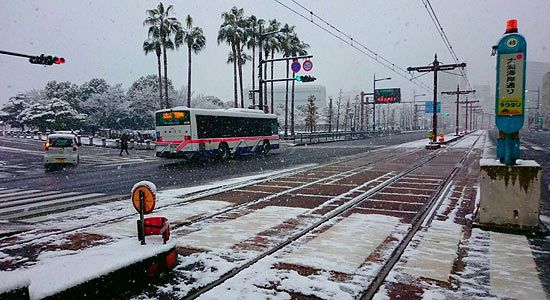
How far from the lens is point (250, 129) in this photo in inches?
1033

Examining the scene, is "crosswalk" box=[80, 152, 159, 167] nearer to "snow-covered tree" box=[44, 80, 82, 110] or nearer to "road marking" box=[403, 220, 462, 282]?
"road marking" box=[403, 220, 462, 282]

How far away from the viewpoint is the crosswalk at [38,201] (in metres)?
8.95

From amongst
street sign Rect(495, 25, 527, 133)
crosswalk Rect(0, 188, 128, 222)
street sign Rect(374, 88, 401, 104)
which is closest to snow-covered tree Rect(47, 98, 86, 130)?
street sign Rect(374, 88, 401, 104)

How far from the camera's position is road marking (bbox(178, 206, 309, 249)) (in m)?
6.43

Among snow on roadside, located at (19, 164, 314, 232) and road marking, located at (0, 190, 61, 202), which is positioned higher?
snow on roadside, located at (19, 164, 314, 232)

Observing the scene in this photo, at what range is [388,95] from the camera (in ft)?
186

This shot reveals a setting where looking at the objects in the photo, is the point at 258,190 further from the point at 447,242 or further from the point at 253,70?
the point at 253,70

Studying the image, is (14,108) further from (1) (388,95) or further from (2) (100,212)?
(2) (100,212)

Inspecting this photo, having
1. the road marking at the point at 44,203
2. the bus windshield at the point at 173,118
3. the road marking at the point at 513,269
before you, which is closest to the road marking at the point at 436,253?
the road marking at the point at 513,269

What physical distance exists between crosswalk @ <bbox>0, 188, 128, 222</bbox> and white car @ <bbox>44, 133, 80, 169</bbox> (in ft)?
25.0

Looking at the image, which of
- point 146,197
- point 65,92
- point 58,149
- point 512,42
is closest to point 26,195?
point 146,197

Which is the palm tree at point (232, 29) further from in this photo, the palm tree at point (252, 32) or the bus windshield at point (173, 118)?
the bus windshield at point (173, 118)

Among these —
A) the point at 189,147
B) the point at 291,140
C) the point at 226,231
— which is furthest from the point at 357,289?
the point at 291,140

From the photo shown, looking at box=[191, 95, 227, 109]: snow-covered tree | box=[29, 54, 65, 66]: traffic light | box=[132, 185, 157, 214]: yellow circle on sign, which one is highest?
box=[191, 95, 227, 109]: snow-covered tree
